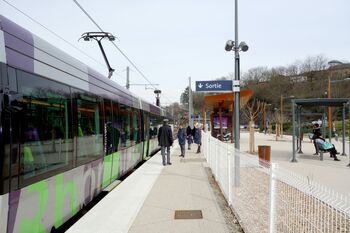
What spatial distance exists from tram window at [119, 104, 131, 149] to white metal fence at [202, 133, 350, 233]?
168 inches

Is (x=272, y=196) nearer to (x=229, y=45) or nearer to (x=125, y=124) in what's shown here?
(x=229, y=45)

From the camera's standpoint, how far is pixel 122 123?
36.7ft

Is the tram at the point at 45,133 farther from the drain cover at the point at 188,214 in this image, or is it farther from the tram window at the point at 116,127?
the drain cover at the point at 188,214

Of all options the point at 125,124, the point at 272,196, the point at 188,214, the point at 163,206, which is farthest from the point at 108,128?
the point at 272,196

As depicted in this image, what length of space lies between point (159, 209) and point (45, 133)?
3.01m

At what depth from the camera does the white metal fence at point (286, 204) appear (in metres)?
3.01

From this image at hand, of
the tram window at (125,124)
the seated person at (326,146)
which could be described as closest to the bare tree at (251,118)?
the seated person at (326,146)

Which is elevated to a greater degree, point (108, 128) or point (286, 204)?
point (108, 128)

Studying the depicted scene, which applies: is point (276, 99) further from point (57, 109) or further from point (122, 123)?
point (57, 109)

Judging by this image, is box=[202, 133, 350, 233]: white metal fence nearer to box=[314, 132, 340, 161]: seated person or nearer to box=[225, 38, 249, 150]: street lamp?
box=[225, 38, 249, 150]: street lamp

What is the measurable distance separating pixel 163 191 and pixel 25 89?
5.32 metres

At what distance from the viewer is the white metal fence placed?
3.01 metres

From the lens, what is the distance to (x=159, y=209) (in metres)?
7.30

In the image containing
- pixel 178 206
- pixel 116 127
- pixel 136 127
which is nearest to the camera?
pixel 178 206
